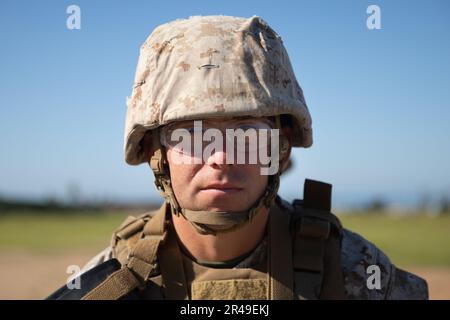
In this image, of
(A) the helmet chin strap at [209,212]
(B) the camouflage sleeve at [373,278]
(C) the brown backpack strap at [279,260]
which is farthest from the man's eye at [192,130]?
(B) the camouflage sleeve at [373,278]

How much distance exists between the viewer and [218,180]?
11.2 ft

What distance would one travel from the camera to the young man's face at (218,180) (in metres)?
3.42

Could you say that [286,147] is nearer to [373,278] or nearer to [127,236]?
[373,278]

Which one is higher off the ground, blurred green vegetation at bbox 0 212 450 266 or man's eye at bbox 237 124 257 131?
man's eye at bbox 237 124 257 131

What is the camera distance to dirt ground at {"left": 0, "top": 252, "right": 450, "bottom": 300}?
11.2m

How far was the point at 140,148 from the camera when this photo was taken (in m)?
4.07

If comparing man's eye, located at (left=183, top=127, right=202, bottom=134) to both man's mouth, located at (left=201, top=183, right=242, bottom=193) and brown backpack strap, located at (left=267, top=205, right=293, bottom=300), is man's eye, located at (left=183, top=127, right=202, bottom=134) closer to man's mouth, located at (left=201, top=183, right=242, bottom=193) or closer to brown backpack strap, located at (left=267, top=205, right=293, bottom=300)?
man's mouth, located at (left=201, top=183, right=242, bottom=193)

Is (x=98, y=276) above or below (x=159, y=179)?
below

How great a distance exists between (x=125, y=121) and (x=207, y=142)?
2.71 ft

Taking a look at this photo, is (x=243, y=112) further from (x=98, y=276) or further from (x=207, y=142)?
(x=98, y=276)

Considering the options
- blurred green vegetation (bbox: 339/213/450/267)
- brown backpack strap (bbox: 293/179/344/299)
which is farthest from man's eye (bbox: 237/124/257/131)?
blurred green vegetation (bbox: 339/213/450/267)

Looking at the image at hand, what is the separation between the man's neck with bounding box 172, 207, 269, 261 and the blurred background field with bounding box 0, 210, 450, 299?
25.4ft

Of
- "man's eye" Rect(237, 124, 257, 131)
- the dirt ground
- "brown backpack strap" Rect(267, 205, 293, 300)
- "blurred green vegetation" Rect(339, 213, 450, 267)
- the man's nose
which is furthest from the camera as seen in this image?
"blurred green vegetation" Rect(339, 213, 450, 267)
